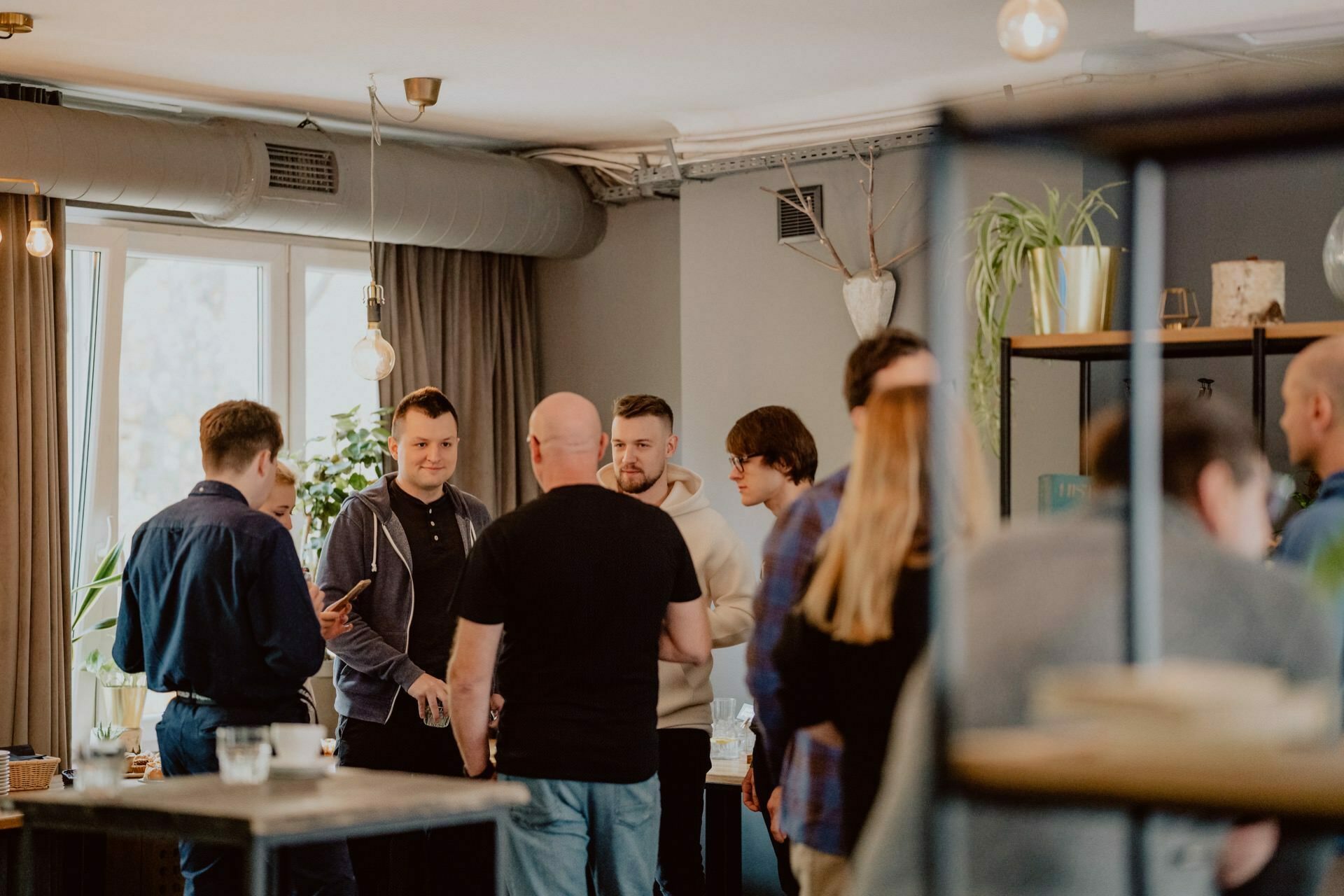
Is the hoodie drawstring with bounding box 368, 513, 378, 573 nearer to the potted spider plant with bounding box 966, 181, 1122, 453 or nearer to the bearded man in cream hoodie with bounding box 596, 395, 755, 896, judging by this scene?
the bearded man in cream hoodie with bounding box 596, 395, 755, 896

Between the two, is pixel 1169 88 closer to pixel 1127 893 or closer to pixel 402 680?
pixel 1127 893

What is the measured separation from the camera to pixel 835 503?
238 centimetres

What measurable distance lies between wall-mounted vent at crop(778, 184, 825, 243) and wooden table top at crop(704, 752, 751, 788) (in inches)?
88.4

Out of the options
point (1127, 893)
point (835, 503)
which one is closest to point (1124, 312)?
point (1127, 893)

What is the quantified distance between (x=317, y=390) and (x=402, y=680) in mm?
2911

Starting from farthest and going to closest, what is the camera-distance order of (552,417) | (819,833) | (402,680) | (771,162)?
(771,162) → (402,680) → (552,417) → (819,833)

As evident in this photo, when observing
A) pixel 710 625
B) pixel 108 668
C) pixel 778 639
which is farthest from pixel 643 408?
pixel 108 668

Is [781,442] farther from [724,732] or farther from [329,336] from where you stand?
[329,336]

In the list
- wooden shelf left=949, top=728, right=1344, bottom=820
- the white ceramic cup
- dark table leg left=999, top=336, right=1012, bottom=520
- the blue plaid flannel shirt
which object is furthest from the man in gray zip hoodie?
wooden shelf left=949, top=728, right=1344, bottom=820

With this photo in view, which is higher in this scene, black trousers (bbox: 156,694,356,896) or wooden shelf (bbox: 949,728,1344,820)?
wooden shelf (bbox: 949,728,1344,820)

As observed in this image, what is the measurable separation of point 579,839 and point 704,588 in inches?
42.1

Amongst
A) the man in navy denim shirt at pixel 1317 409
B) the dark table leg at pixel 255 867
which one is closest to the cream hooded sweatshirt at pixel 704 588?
the dark table leg at pixel 255 867

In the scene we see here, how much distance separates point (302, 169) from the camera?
5.48 metres

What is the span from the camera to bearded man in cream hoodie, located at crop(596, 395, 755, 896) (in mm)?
3869
